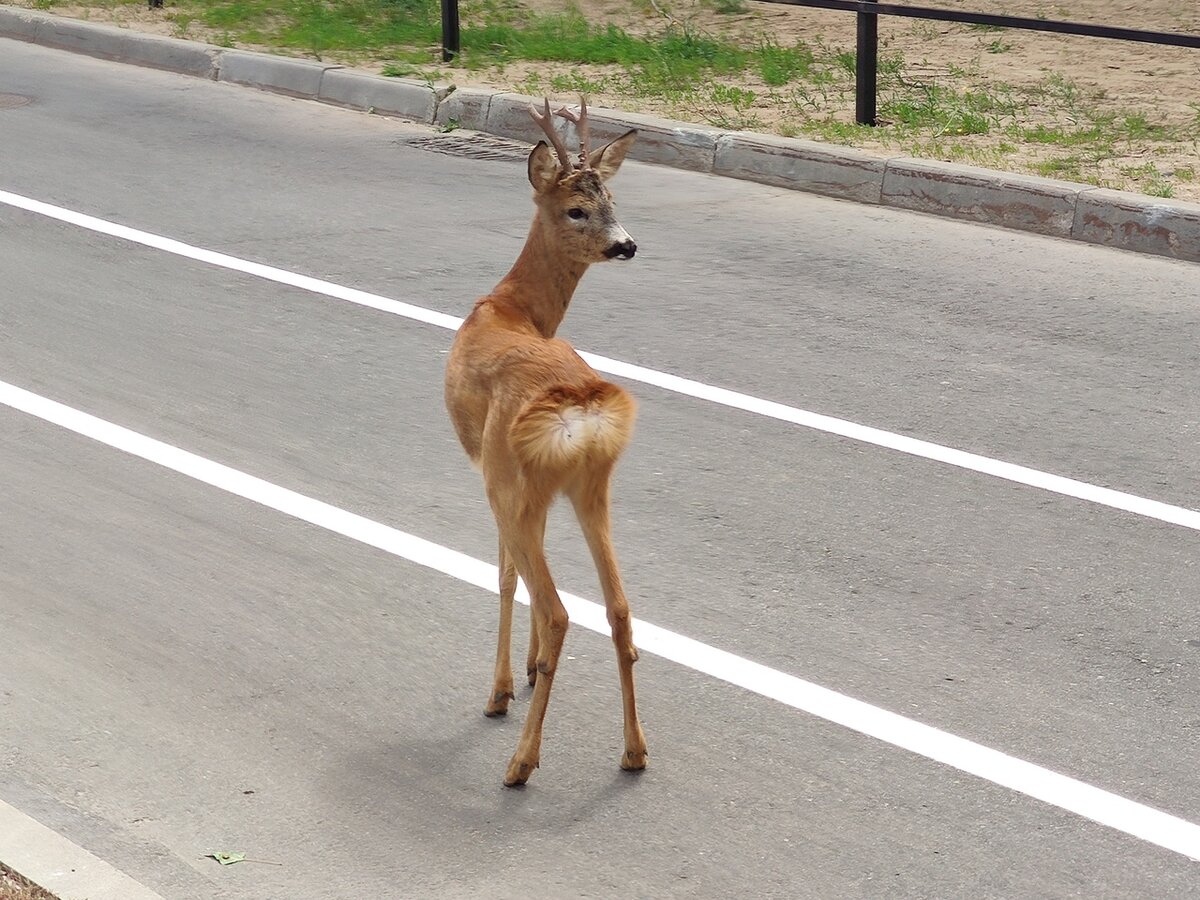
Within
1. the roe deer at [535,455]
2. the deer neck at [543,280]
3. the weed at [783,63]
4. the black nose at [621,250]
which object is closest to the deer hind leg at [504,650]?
the roe deer at [535,455]

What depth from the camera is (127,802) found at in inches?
171

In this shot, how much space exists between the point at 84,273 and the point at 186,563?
369 cm

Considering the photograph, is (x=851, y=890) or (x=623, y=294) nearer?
(x=851, y=890)

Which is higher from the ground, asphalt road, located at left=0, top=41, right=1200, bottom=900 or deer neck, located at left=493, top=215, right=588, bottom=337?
deer neck, located at left=493, top=215, right=588, bottom=337

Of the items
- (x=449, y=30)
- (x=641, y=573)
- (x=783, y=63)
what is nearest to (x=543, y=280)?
(x=641, y=573)

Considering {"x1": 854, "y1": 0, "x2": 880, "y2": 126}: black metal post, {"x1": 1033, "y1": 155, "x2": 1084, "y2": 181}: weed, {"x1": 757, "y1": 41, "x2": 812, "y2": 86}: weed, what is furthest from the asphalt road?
{"x1": 757, "y1": 41, "x2": 812, "y2": 86}: weed

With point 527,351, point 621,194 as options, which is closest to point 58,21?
point 621,194

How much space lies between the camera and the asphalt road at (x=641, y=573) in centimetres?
421

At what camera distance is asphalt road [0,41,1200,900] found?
4207mm

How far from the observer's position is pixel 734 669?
5.01 meters

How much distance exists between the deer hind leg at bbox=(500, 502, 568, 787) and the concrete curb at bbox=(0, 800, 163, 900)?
1060mm

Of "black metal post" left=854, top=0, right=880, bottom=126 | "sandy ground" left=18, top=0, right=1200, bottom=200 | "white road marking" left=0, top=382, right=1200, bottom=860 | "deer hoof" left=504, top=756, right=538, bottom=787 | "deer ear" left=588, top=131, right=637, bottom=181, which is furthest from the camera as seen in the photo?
"black metal post" left=854, top=0, right=880, bottom=126

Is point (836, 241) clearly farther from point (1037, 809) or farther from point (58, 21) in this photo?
point (58, 21)

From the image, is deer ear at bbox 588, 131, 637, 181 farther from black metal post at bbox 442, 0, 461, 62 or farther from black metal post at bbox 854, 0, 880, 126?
black metal post at bbox 442, 0, 461, 62
